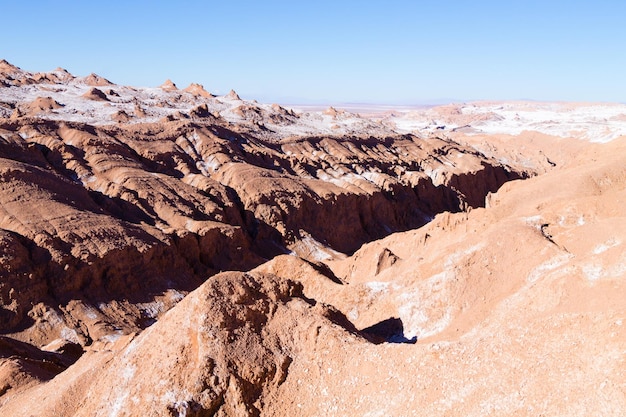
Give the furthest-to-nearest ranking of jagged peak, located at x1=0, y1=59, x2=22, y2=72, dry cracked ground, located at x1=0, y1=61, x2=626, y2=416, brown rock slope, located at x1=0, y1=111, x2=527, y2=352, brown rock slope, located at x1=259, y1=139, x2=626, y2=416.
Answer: jagged peak, located at x1=0, y1=59, x2=22, y2=72, brown rock slope, located at x1=0, y1=111, x2=527, y2=352, dry cracked ground, located at x1=0, y1=61, x2=626, y2=416, brown rock slope, located at x1=259, y1=139, x2=626, y2=416

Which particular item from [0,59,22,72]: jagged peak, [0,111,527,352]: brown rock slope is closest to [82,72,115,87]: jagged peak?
[0,59,22,72]: jagged peak

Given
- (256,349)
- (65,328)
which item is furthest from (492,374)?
(65,328)

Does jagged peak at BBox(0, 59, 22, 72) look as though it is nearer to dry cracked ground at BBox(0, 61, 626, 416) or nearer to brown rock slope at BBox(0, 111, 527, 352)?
dry cracked ground at BBox(0, 61, 626, 416)

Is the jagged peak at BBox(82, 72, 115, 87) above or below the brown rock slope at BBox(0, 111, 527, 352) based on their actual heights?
above

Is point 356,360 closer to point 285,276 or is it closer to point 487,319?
point 487,319

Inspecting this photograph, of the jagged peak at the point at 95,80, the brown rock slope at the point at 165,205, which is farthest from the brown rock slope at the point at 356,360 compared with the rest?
the jagged peak at the point at 95,80

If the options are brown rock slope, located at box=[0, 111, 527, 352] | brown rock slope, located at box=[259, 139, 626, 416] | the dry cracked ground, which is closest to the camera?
brown rock slope, located at box=[259, 139, 626, 416]

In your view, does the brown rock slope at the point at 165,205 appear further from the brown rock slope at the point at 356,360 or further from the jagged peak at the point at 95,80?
the jagged peak at the point at 95,80

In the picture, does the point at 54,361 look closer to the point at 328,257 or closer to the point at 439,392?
the point at 439,392

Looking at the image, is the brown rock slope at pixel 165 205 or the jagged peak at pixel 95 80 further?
the jagged peak at pixel 95 80

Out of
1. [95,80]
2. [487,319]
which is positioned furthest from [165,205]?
[95,80]
